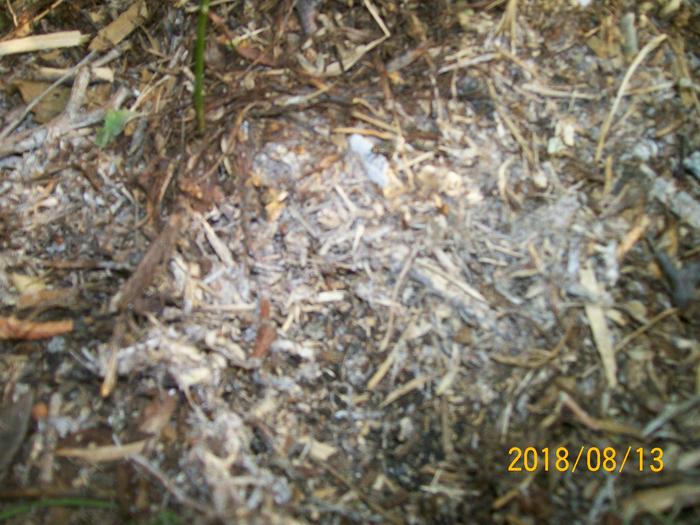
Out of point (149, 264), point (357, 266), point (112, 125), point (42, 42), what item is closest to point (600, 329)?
point (357, 266)

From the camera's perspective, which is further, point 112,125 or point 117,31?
point 117,31

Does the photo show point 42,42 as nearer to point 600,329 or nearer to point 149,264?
point 149,264

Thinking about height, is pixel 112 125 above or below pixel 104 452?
above

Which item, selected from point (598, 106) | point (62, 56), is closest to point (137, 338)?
point (62, 56)

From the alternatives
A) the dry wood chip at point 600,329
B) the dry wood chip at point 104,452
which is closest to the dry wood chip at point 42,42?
the dry wood chip at point 104,452
